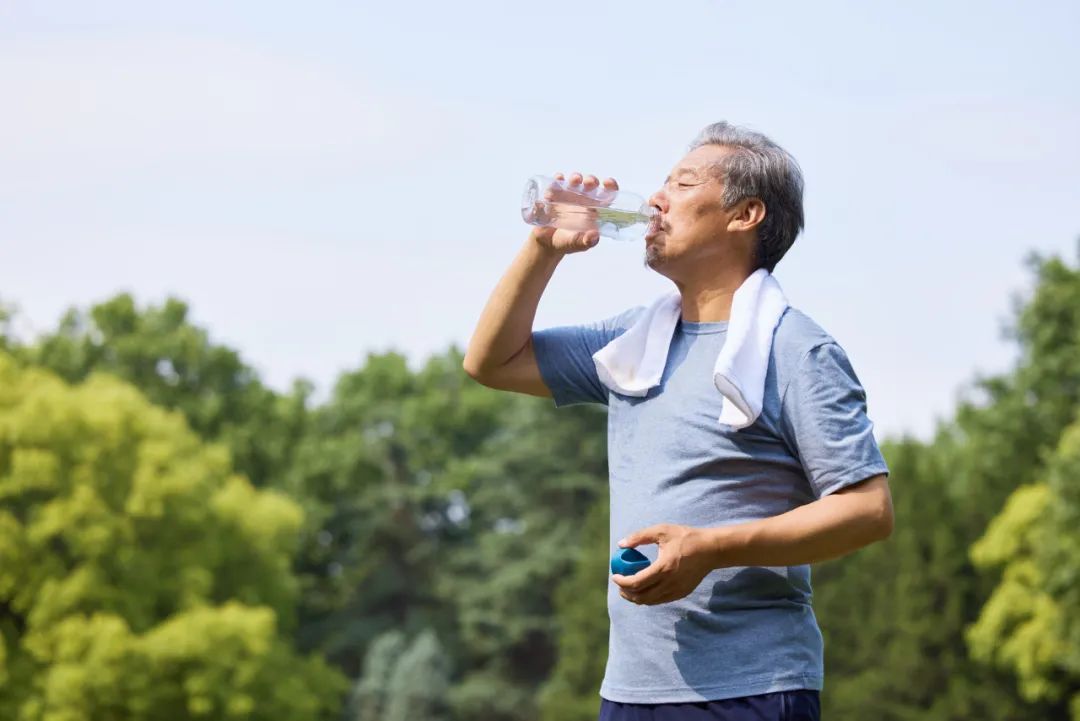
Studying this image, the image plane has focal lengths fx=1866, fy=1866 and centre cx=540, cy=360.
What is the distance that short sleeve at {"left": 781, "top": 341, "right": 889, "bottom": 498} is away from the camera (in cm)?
410

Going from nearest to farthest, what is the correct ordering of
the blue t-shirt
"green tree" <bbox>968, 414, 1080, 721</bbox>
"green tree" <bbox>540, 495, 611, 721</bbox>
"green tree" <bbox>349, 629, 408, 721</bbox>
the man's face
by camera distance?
the blue t-shirt, the man's face, "green tree" <bbox>968, 414, 1080, 721</bbox>, "green tree" <bbox>540, 495, 611, 721</bbox>, "green tree" <bbox>349, 629, 408, 721</bbox>

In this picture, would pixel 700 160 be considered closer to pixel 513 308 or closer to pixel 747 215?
pixel 747 215

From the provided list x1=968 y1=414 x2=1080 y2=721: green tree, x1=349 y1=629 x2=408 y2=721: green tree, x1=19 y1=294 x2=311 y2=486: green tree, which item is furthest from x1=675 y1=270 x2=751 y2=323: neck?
x1=349 y1=629 x2=408 y2=721: green tree

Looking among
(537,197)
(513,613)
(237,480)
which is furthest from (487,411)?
(537,197)

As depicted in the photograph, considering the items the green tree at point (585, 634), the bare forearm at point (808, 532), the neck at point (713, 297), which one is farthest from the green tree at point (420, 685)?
the bare forearm at point (808, 532)

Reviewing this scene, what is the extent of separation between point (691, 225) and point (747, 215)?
0.15 m

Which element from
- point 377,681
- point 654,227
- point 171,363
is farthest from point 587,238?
point 377,681

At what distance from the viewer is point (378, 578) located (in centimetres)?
5400

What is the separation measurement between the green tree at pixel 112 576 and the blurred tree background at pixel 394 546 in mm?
60

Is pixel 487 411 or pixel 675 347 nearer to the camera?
pixel 675 347

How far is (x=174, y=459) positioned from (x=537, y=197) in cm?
3365

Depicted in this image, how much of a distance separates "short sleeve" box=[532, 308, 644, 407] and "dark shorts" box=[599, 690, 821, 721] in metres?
0.91

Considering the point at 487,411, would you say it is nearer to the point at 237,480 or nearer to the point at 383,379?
the point at 383,379

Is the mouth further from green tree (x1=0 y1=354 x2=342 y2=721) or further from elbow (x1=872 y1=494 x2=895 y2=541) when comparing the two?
green tree (x1=0 y1=354 x2=342 y2=721)
